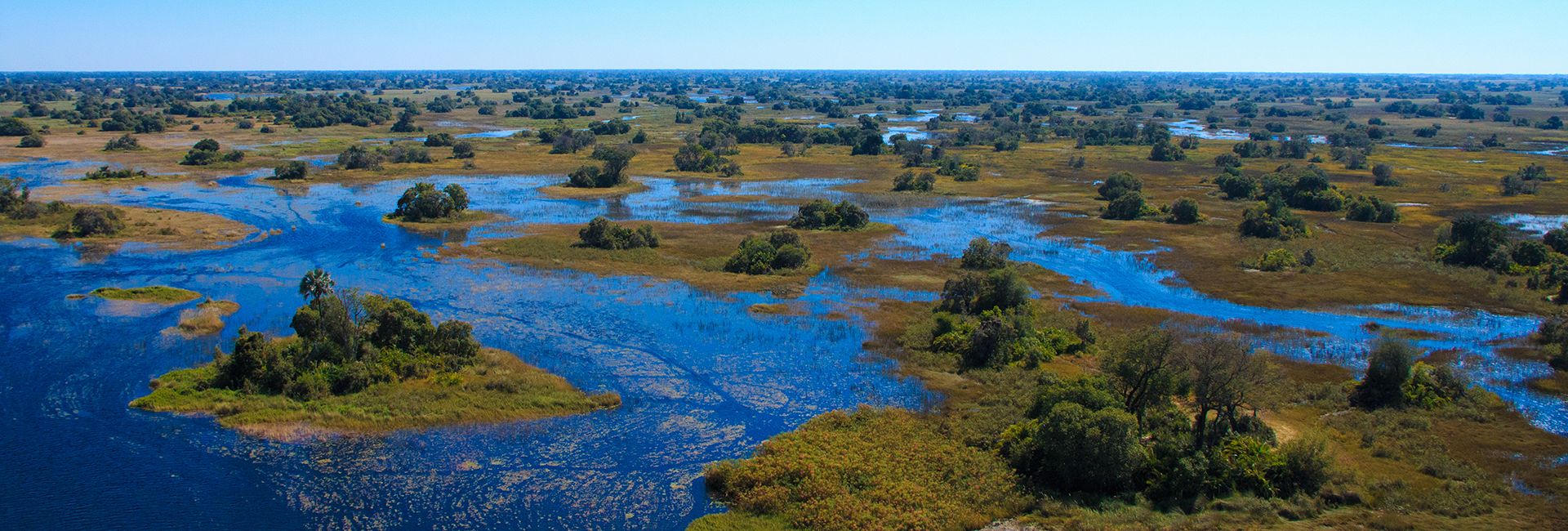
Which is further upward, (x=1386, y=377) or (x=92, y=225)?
(x=92, y=225)

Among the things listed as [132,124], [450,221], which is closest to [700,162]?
[450,221]

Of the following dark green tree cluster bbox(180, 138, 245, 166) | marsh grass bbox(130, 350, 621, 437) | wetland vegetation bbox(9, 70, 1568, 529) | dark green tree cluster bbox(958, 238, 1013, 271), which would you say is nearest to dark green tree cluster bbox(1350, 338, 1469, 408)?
wetland vegetation bbox(9, 70, 1568, 529)

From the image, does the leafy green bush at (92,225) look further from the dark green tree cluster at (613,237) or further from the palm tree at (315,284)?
the palm tree at (315,284)

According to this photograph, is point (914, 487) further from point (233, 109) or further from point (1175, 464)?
point (233, 109)

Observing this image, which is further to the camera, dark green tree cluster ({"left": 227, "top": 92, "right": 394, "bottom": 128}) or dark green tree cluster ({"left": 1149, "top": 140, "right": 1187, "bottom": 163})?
dark green tree cluster ({"left": 227, "top": 92, "right": 394, "bottom": 128})

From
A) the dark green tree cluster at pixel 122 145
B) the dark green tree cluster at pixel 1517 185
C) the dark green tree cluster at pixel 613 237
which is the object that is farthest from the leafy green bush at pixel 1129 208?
the dark green tree cluster at pixel 122 145

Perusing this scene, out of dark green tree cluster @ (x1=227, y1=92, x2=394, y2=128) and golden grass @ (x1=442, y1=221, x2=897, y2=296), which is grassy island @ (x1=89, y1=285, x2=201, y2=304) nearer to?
golden grass @ (x1=442, y1=221, x2=897, y2=296)

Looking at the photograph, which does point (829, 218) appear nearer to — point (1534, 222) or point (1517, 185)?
point (1534, 222)
